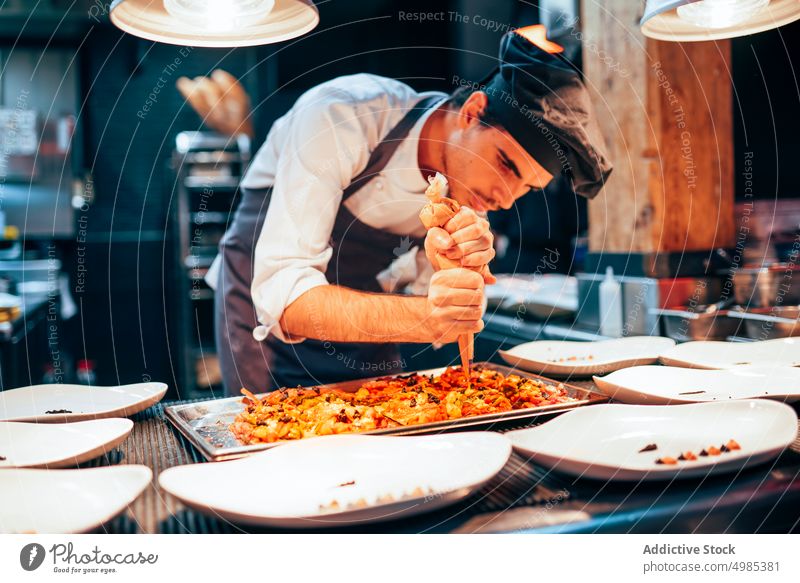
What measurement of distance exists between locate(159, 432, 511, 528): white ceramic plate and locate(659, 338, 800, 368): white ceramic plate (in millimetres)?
727

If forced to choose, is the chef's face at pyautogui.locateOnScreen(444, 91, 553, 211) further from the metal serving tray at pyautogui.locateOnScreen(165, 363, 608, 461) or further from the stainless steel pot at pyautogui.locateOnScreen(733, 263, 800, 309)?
the metal serving tray at pyautogui.locateOnScreen(165, 363, 608, 461)

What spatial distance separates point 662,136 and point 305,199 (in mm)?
1211

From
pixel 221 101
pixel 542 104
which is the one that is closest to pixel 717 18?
pixel 542 104

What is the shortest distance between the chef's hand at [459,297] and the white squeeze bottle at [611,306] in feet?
2.93

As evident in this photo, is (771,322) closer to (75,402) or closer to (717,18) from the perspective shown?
(717,18)

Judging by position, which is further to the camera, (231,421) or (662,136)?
(662,136)

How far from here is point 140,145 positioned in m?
5.26

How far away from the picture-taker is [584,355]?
1628 mm

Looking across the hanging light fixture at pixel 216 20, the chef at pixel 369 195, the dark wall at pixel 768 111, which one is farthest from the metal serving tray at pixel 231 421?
the dark wall at pixel 768 111

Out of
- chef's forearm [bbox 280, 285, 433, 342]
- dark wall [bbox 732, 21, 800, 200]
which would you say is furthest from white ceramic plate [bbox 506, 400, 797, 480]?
dark wall [bbox 732, 21, 800, 200]

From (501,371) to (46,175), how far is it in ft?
A: 13.2
